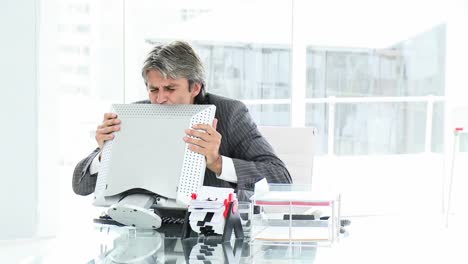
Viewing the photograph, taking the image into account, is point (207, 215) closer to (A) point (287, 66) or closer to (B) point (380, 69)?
(A) point (287, 66)

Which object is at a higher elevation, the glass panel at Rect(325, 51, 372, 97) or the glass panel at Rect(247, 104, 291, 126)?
the glass panel at Rect(325, 51, 372, 97)

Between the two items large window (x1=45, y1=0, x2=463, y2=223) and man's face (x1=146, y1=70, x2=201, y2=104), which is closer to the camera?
man's face (x1=146, y1=70, x2=201, y2=104)

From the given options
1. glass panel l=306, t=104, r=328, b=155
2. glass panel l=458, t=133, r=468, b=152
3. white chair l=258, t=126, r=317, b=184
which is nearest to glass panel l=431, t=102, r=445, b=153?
glass panel l=306, t=104, r=328, b=155

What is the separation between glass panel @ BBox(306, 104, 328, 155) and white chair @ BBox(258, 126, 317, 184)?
571cm

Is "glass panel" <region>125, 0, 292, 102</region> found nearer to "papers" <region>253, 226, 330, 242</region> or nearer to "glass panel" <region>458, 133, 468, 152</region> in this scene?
"glass panel" <region>458, 133, 468, 152</region>

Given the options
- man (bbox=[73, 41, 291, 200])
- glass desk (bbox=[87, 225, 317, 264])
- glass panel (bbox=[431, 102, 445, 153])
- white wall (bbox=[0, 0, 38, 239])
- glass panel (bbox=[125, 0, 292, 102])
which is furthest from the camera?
glass panel (bbox=[431, 102, 445, 153])

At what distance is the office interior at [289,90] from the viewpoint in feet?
13.1

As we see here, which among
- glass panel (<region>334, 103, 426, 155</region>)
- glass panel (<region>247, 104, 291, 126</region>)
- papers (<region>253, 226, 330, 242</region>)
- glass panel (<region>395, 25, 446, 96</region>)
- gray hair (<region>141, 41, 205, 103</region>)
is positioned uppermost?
glass panel (<region>395, 25, 446, 96</region>)

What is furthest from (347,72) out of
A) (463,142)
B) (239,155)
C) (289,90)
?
(239,155)

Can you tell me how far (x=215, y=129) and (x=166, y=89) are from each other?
0.23 meters

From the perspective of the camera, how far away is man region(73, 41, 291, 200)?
2.09 m

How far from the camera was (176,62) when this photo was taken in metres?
2.14

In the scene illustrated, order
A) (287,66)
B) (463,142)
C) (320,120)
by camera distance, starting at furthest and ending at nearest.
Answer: (320,120) < (287,66) < (463,142)

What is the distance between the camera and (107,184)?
1.88 m
